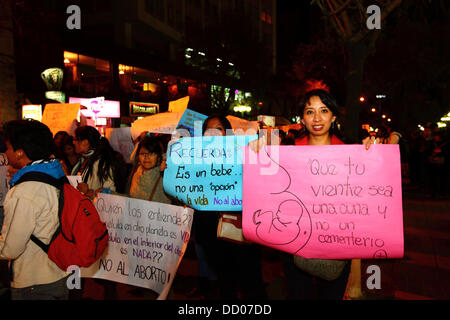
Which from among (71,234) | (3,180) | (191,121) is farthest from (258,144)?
(3,180)

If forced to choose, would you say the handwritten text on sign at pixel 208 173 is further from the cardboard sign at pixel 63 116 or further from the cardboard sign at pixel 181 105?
the cardboard sign at pixel 63 116

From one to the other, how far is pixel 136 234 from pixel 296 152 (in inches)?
65.8

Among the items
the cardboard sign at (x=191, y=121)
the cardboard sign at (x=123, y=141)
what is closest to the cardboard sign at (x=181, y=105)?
the cardboard sign at (x=191, y=121)

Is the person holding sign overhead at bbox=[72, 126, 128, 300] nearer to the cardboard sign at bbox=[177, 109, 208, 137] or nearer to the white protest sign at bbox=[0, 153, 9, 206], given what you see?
the cardboard sign at bbox=[177, 109, 208, 137]

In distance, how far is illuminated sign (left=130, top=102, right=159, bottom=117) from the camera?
23953mm

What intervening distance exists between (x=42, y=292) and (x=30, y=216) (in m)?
0.57

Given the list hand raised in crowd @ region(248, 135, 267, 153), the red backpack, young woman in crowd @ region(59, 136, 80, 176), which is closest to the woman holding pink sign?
hand raised in crowd @ region(248, 135, 267, 153)

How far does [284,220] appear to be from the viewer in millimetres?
2244

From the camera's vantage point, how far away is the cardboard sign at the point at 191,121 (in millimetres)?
4156

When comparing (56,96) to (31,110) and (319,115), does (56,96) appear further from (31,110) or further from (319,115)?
(319,115)

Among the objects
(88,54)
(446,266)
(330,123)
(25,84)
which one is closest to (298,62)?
(88,54)

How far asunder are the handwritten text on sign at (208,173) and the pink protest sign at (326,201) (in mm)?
253

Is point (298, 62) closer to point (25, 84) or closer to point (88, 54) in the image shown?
point (88, 54)

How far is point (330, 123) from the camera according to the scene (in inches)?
100
